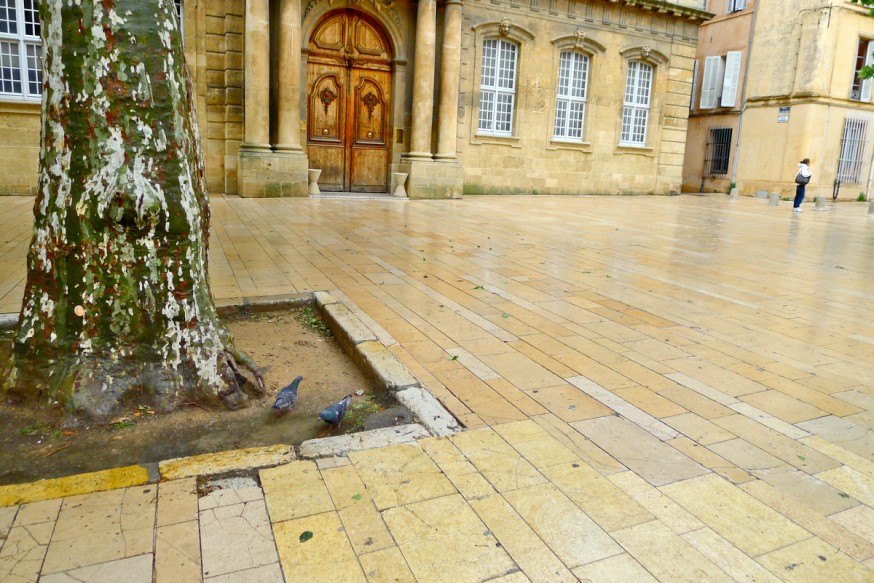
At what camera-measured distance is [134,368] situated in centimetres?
319

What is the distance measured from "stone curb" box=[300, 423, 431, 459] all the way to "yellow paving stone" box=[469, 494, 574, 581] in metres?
0.58

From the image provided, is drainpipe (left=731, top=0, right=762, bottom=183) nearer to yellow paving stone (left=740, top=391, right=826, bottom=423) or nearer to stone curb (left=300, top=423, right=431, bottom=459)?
yellow paving stone (left=740, top=391, right=826, bottom=423)

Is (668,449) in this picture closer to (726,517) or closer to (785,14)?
(726,517)

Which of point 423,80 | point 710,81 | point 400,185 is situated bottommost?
point 400,185

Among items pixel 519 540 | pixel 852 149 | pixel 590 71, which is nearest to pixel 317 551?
pixel 519 540

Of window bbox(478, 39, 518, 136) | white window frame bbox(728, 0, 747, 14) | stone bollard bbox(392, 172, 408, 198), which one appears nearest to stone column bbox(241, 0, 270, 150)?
stone bollard bbox(392, 172, 408, 198)

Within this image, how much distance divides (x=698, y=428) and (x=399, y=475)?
150 cm

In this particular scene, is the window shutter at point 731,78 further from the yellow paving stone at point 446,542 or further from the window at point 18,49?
the yellow paving stone at point 446,542

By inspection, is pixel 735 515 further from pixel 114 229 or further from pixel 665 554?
pixel 114 229

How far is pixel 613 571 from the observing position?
6.53 feet

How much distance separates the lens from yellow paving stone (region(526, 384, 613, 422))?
3164mm

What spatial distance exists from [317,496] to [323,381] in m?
1.46

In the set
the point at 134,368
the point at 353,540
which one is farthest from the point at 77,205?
the point at 353,540

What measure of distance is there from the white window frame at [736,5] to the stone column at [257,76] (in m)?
20.0
